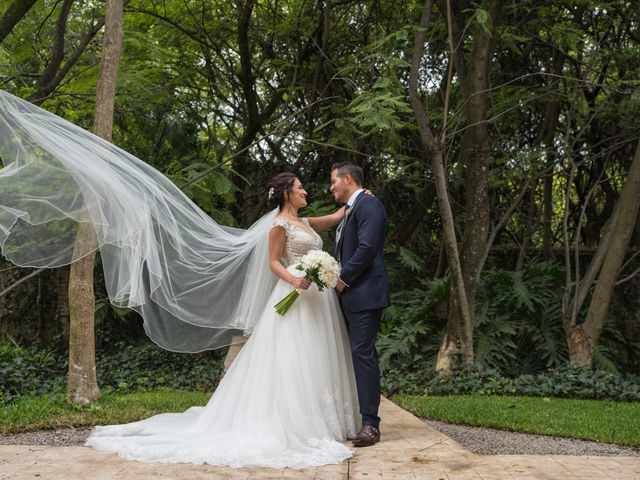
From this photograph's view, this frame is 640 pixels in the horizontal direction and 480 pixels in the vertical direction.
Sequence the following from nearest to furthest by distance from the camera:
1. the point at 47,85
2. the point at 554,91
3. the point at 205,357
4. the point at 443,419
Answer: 1. the point at 443,419
2. the point at 47,85
3. the point at 554,91
4. the point at 205,357

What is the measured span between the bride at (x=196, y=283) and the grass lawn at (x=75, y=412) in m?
0.75

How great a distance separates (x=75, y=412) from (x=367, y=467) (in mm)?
3191

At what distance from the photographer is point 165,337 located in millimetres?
5613

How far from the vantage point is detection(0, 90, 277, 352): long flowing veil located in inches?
195

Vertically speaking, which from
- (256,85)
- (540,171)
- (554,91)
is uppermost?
(256,85)

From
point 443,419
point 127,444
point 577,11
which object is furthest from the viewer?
point 577,11

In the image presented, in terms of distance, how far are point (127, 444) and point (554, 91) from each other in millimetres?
7736

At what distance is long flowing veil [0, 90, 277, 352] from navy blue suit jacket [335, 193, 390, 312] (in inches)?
29.0

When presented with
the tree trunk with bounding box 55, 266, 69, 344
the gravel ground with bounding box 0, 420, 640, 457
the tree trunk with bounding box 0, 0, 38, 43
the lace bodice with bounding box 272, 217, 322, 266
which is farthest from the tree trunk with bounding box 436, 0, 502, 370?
the tree trunk with bounding box 55, 266, 69, 344

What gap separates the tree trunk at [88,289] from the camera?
683cm

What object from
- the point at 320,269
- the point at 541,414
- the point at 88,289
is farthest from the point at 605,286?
the point at 88,289

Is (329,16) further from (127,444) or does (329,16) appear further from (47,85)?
(127,444)

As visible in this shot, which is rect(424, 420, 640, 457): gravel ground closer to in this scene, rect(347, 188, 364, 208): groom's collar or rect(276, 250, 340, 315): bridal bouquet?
rect(276, 250, 340, 315): bridal bouquet

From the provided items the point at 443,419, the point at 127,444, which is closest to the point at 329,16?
the point at 443,419
